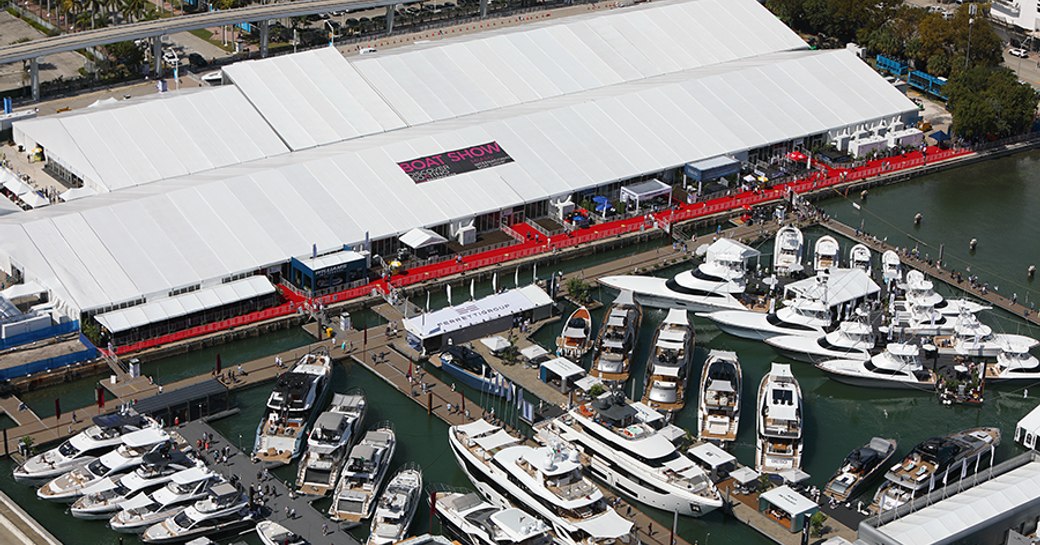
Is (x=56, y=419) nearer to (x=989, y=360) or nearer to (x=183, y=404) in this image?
(x=183, y=404)

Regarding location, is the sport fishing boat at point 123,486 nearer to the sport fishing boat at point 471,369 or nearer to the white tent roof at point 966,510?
the sport fishing boat at point 471,369

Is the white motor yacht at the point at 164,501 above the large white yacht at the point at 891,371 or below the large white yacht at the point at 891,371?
below

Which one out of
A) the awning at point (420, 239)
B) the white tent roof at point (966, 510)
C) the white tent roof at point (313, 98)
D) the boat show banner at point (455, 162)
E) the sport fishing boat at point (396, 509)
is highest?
the white tent roof at point (313, 98)

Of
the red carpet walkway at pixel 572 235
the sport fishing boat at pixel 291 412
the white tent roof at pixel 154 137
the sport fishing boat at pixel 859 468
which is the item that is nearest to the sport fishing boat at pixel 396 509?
the sport fishing boat at pixel 291 412

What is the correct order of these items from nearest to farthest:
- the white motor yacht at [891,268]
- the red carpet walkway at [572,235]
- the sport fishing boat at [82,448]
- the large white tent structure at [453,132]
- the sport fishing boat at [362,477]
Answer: the sport fishing boat at [362,477], the sport fishing boat at [82,448], the red carpet walkway at [572,235], the large white tent structure at [453,132], the white motor yacht at [891,268]

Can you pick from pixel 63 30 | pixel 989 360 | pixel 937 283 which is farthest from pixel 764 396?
Answer: pixel 63 30

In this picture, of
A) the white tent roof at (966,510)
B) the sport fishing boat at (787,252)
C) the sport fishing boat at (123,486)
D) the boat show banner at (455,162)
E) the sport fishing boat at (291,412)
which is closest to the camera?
the white tent roof at (966,510)
